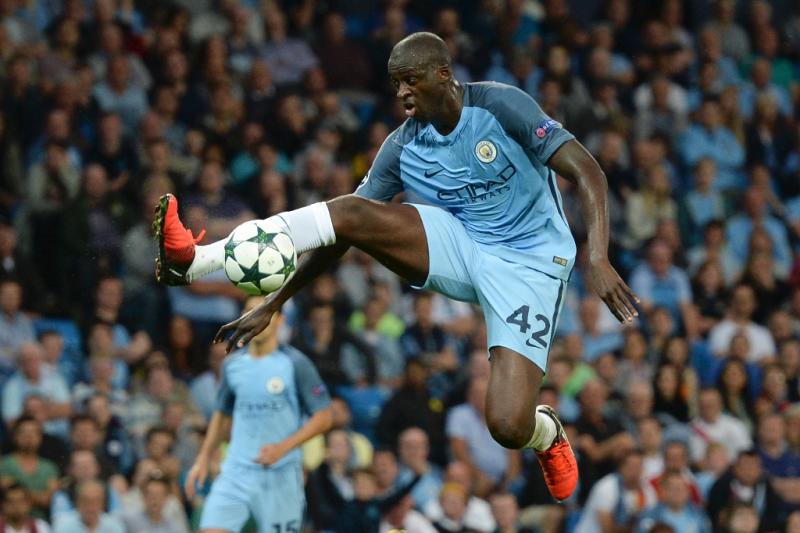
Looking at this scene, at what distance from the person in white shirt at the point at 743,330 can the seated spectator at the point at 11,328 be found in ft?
20.3

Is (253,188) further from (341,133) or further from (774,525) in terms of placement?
(774,525)

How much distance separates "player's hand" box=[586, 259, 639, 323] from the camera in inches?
245

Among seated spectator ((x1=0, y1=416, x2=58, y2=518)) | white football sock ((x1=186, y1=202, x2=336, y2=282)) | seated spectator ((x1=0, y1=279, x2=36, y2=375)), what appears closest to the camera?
white football sock ((x1=186, y1=202, x2=336, y2=282))

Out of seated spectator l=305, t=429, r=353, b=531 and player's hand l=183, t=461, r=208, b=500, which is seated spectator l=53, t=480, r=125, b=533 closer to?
player's hand l=183, t=461, r=208, b=500

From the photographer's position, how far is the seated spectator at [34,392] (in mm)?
10906

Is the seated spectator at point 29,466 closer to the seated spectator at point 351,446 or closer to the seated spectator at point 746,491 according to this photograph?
the seated spectator at point 351,446

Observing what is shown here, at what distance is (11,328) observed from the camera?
11.3 metres

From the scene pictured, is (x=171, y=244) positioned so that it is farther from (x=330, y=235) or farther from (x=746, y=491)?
(x=746, y=491)

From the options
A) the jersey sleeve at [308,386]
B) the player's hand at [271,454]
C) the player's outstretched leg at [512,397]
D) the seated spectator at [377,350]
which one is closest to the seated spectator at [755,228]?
the seated spectator at [377,350]

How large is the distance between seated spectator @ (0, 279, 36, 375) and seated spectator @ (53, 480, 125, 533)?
150 centimetres

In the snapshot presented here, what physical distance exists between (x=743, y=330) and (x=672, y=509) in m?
2.90

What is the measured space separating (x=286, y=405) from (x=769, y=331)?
6.08 metres

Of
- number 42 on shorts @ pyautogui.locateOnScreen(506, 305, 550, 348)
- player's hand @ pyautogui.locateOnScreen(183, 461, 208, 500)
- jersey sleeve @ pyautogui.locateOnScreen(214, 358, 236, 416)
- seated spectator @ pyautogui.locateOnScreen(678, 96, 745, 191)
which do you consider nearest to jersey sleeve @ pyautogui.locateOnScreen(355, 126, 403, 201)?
number 42 on shorts @ pyautogui.locateOnScreen(506, 305, 550, 348)

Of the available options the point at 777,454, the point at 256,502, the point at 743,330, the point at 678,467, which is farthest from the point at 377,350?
the point at 743,330
